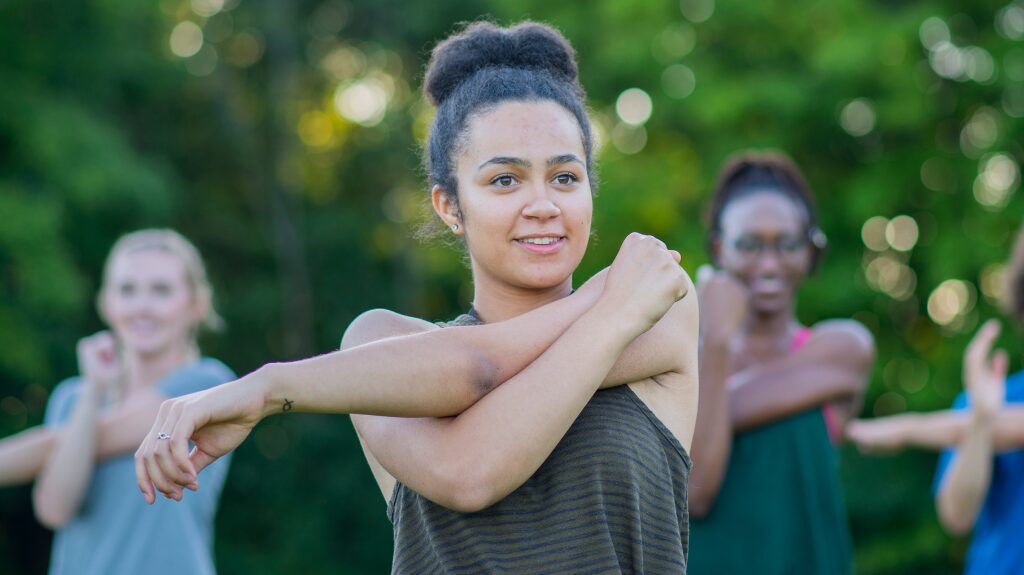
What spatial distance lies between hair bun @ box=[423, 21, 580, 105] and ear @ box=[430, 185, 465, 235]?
0.21m

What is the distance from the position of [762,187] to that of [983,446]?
133 cm

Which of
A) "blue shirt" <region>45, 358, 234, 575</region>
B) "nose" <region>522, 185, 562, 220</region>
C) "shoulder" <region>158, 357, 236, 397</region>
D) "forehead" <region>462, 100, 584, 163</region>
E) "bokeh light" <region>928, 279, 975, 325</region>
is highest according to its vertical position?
"forehead" <region>462, 100, 584, 163</region>

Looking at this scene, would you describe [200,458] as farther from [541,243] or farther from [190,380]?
[190,380]

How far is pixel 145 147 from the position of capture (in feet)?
62.6

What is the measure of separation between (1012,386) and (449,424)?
3.50 meters

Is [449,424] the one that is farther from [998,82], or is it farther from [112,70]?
[112,70]

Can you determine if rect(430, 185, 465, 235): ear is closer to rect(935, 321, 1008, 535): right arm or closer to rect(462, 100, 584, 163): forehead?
rect(462, 100, 584, 163): forehead

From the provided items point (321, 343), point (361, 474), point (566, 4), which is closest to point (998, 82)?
point (566, 4)

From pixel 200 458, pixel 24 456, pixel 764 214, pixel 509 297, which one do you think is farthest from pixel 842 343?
pixel 24 456

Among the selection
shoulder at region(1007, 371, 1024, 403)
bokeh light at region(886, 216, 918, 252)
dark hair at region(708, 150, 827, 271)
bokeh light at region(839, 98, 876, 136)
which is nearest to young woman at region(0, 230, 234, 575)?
dark hair at region(708, 150, 827, 271)

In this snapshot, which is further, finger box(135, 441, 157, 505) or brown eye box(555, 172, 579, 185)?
brown eye box(555, 172, 579, 185)

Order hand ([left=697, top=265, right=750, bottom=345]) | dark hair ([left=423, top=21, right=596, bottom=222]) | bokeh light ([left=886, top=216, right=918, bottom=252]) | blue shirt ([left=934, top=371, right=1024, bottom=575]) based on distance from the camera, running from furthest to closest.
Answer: bokeh light ([left=886, top=216, right=918, bottom=252]) < blue shirt ([left=934, top=371, right=1024, bottom=575]) < hand ([left=697, top=265, right=750, bottom=345]) < dark hair ([left=423, top=21, right=596, bottom=222])

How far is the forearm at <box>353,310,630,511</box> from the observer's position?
2469 mm

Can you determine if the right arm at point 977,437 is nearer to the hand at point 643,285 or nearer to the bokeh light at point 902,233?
the hand at point 643,285
